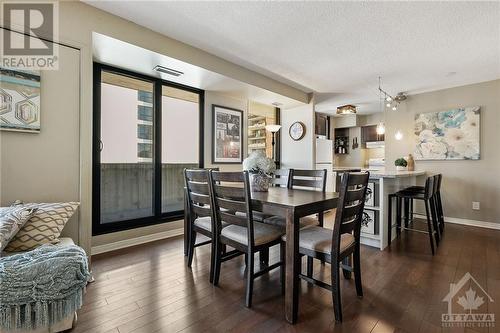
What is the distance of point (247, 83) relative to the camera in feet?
11.7

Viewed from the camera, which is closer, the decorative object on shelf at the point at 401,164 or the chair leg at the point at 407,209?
the chair leg at the point at 407,209

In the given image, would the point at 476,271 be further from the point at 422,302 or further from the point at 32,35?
the point at 32,35

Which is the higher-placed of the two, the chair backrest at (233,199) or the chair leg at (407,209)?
the chair backrest at (233,199)

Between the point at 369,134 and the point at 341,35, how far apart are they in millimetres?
4887

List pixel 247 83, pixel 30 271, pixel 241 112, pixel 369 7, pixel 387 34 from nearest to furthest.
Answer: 1. pixel 30 271
2. pixel 369 7
3. pixel 387 34
4. pixel 247 83
5. pixel 241 112

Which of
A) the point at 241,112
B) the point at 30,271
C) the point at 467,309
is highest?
the point at 241,112

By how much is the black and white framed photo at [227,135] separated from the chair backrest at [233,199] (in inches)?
83.3

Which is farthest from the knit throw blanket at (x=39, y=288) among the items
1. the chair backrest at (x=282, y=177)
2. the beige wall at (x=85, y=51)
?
the chair backrest at (x=282, y=177)

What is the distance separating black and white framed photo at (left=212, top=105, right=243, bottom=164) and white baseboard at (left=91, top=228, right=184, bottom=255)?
130cm

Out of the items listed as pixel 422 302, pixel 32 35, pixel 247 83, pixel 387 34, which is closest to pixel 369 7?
pixel 387 34

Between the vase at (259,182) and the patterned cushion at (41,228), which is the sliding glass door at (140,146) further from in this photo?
the vase at (259,182)

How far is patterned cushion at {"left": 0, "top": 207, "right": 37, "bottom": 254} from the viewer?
146 cm

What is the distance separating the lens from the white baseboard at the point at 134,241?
2.86 m

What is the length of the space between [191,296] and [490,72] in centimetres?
517
